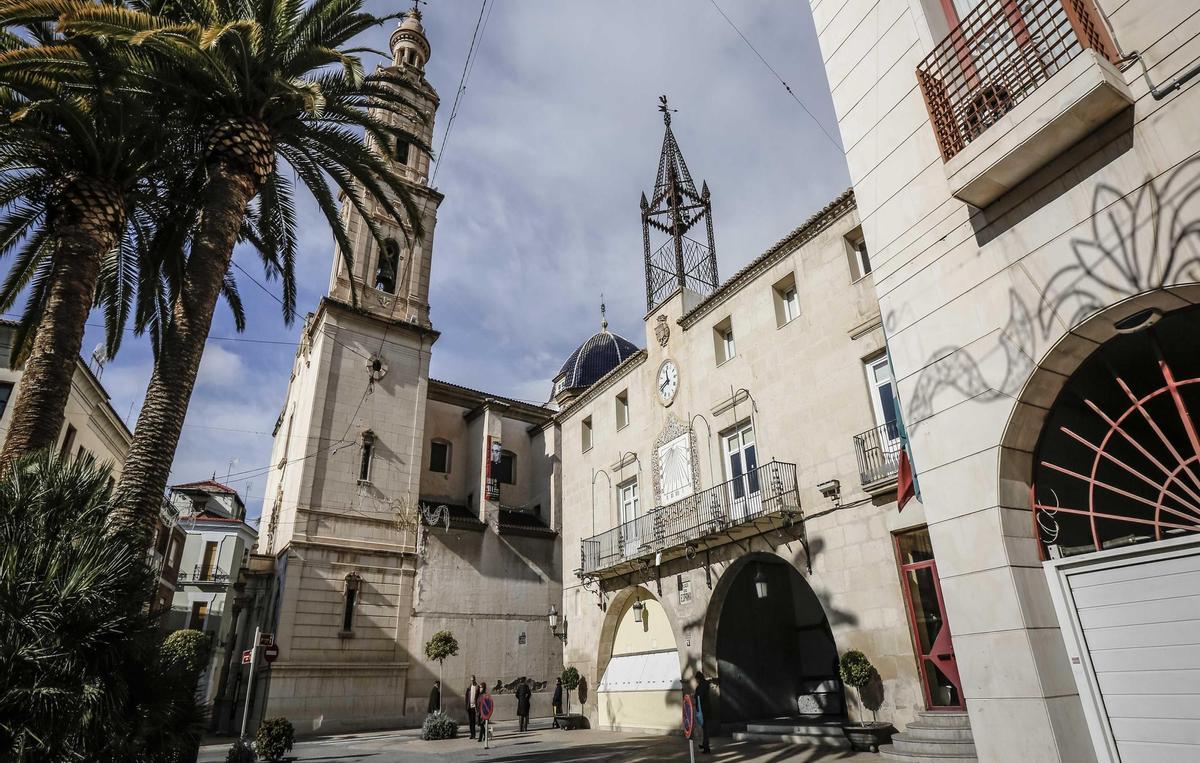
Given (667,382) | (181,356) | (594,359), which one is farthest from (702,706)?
(594,359)

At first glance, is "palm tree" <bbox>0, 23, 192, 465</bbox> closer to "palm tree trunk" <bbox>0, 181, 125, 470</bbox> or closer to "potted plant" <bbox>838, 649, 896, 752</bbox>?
"palm tree trunk" <bbox>0, 181, 125, 470</bbox>

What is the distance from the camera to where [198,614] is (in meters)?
48.1

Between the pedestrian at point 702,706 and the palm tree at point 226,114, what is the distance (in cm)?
1124

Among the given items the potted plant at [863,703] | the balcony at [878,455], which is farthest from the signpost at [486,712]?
the balcony at [878,455]

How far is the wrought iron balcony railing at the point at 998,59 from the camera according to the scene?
569cm

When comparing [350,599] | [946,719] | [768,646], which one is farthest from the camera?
[350,599]

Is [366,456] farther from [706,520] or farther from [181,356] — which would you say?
[181,356]

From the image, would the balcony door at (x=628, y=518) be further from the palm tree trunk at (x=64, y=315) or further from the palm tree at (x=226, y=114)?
the palm tree trunk at (x=64, y=315)

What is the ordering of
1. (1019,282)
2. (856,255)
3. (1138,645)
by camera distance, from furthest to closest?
(856,255) < (1019,282) < (1138,645)

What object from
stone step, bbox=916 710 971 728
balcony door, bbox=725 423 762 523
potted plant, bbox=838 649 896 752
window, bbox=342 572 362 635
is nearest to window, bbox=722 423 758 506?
balcony door, bbox=725 423 762 523

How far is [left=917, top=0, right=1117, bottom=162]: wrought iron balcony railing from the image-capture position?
5.69 metres

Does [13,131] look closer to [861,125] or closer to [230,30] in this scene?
[230,30]

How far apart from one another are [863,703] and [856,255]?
920 centimetres

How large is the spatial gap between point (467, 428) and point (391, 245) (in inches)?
417
